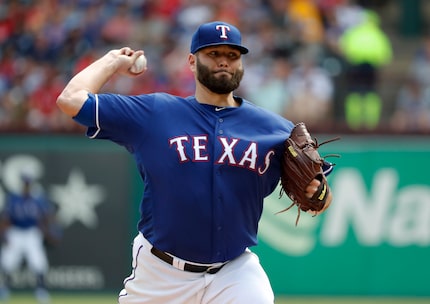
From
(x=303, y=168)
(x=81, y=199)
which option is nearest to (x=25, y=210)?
(x=81, y=199)

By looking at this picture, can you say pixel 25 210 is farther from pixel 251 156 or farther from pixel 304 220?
pixel 251 156

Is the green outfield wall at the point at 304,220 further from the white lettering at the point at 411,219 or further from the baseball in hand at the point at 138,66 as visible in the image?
the baseball in hand at the point at 138,66

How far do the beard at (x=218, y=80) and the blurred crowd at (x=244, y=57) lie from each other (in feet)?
24.5

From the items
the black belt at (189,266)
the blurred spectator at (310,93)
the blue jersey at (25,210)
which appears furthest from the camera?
the blurred spectator at (310,93)

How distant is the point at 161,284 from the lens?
18.6 feet

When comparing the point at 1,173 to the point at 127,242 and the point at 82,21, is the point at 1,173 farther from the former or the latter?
the point at 82,21

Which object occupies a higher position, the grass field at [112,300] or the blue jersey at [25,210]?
the blue jersey at [25,210]

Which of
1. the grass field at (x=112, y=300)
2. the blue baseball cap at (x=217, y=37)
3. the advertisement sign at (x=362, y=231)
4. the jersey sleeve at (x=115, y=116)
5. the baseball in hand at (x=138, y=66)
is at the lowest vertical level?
the grass field at (x=112, y=300)

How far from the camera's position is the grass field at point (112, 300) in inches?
485

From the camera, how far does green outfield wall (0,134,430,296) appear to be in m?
12.8

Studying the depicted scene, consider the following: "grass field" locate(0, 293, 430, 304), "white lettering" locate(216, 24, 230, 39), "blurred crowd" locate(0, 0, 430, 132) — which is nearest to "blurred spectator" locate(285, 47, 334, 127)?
"blurred crowd" locate(0, 0, 430, 132)

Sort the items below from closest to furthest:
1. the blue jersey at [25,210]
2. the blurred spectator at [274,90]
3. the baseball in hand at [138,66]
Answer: the baseball in hand at [138,66], the blue jersey at [25,210], the blurred spectator at [274,90]

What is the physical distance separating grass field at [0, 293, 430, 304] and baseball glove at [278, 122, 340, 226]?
6514 mm

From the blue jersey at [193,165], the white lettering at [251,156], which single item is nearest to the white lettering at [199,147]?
the blue jersey at [193,165]
